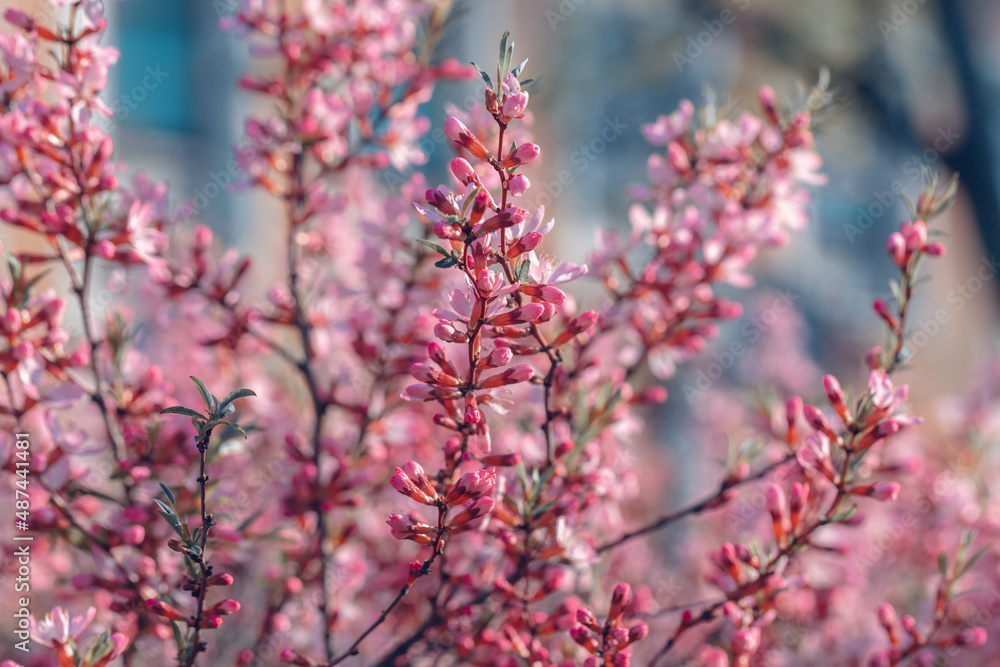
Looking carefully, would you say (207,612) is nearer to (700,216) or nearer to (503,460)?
(503,460)

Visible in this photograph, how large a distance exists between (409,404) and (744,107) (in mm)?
8080

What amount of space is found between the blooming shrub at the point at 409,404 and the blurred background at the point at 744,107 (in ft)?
10.3

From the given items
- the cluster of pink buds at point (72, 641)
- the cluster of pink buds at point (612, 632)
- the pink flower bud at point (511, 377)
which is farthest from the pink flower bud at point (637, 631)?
the cluster of pink buds at point (72, 641)

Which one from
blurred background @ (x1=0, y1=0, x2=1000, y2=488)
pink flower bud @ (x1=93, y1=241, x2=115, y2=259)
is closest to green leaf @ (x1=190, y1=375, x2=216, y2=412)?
pink flower bud @ (x1=93, y1=241, x2=115, y2=259)

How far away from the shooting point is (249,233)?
6078 millimetres

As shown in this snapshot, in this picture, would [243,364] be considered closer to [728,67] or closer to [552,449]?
[552,449]

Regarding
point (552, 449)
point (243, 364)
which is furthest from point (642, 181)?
point (552, 449)

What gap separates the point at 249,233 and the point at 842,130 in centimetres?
672

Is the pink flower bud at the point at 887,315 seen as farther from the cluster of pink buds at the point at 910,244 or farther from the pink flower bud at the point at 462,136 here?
the pink flower bud at the point at 462,136

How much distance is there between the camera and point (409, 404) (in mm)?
2051

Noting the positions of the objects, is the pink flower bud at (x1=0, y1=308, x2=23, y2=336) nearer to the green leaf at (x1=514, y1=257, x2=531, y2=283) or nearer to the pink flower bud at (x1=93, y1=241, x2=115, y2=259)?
the pink flower bud at (x1=93, y1=241, x2=115, y2=259)

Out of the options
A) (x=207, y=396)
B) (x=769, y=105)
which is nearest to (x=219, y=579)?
(x=207, y=396)

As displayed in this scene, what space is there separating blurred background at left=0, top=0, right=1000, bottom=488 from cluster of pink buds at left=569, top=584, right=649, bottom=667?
3722 mm

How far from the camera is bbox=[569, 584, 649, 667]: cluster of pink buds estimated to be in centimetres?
105
